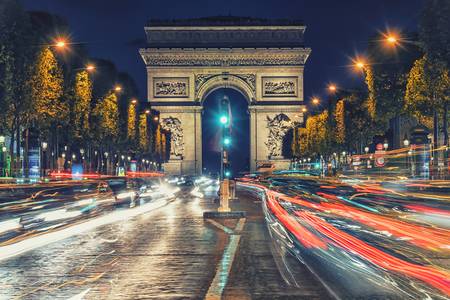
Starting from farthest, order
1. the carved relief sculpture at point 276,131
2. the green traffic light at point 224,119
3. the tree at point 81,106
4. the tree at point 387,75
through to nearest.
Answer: the carved relief sculpture at point 276,131 → the tree at point 81,106 → the tree at point 387,75 → the green traffic light at point 224,119

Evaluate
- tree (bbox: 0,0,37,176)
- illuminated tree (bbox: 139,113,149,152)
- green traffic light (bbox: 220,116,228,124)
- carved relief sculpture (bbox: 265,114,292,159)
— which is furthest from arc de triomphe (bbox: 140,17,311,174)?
green traffic light (bbox: 220,116,228,124)

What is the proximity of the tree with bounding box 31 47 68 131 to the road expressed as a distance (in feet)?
99.4

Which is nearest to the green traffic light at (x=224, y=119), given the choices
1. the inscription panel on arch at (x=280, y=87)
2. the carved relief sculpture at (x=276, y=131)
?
the carved relief sculpture at (x=276, y=131)

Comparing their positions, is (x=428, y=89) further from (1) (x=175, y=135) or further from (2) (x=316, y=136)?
(1) (x=175, y=135)

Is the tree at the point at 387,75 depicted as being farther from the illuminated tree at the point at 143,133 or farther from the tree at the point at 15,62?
the illuminated tree at the point at 143,133

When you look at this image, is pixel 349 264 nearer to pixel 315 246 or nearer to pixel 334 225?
pixel 315 246

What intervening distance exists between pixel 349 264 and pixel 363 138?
2990 inches

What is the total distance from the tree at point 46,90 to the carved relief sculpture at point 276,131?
4699 centimetres

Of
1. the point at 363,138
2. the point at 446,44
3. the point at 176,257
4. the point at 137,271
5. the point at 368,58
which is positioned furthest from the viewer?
the point at 363,138

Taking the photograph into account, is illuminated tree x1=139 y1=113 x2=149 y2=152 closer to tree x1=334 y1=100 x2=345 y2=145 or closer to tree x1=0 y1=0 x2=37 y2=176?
tree x1=334 y1=100 x2=345 y2=145

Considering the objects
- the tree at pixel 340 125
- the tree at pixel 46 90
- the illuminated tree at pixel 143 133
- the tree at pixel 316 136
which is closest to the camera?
the tree at pixel 46 90

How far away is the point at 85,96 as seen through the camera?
2817 inches

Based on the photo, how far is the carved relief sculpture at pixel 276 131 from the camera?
4124 inches

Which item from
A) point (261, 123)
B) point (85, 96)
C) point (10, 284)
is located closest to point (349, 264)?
point (10, 284)
